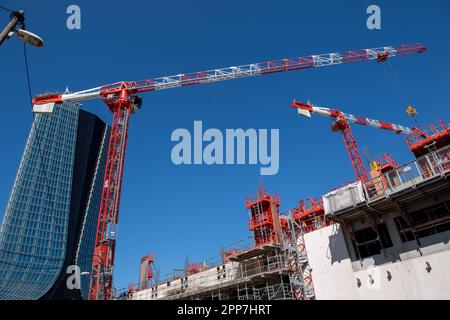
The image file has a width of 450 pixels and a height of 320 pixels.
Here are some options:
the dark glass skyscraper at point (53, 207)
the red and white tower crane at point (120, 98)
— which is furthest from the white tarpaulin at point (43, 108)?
the dark glass skyscraper at point (53, 207)

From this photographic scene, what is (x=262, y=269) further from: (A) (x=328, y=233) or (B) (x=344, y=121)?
(B) (x=344, y=121)

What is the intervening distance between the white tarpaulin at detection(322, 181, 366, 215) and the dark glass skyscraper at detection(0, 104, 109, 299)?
104220mm

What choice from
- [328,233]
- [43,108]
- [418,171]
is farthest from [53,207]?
[418,171]

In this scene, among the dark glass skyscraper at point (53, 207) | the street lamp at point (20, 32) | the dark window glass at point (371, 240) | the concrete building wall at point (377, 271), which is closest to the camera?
the street lamp at point (20, 32)

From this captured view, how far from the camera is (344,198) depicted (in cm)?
2364

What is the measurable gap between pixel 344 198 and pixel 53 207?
131728mm

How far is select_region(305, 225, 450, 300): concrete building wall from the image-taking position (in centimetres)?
1967

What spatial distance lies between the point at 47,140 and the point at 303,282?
139m

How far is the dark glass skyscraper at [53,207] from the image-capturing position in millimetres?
113500

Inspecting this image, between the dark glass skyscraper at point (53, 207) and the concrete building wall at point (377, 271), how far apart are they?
332 feet

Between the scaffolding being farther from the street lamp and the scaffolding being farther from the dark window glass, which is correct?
the street lamp

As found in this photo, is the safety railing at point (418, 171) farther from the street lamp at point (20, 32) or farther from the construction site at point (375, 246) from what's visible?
the street lamp at point (20, 32)

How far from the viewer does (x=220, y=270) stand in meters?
38.8
